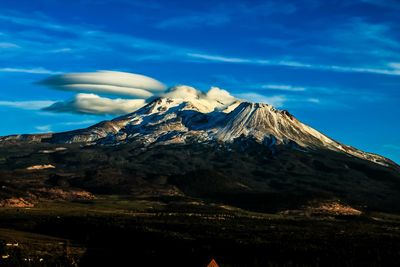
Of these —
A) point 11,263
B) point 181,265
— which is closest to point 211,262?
point 181,265

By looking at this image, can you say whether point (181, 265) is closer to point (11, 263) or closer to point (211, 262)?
point (211, 262)

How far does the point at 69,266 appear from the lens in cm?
19062

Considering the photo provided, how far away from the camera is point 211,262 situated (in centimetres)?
16138

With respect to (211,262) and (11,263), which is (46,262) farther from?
(211,262)

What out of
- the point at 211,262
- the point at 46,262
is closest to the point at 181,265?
the point at 211,262

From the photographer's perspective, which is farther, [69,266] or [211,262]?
[69,266]

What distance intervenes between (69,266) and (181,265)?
3076 centimetres

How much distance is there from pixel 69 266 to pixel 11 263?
19.0 m

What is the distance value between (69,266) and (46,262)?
35.1 ft

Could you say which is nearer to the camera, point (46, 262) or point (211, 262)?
point (211, 262)

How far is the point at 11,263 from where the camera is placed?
19750cm

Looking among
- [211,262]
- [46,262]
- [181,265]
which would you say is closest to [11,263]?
[46,262]

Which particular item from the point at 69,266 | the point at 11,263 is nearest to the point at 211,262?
the point at 69,266

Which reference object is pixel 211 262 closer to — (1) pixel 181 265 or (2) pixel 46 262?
(1) pixel 181 265
